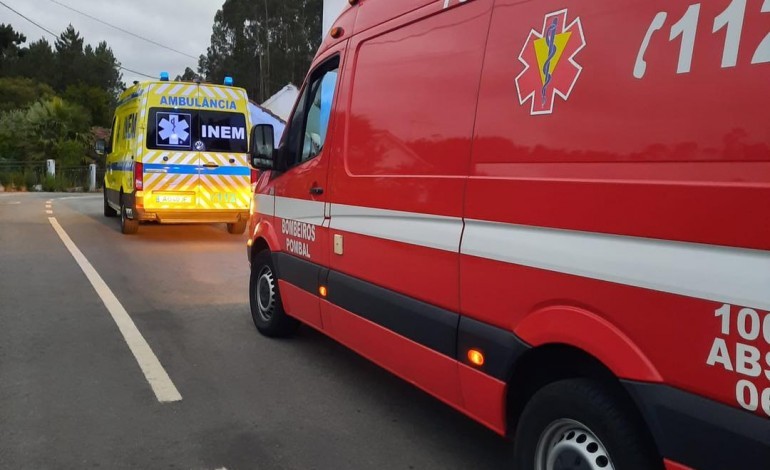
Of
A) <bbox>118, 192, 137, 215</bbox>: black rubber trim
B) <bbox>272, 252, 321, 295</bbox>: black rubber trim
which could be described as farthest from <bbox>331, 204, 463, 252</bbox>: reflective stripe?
<bbox>118, 192, 137, 215</bbox>: black rubber trim

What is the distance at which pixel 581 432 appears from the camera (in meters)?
2.41

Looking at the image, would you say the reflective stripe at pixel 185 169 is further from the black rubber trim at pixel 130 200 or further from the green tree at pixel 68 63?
the green tree at pixel 68 63

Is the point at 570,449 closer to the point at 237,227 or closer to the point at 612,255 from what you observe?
the point at 612,255

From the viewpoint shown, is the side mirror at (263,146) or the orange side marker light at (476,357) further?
the side mirror at (263,146)

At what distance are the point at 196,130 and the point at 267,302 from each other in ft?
21.9

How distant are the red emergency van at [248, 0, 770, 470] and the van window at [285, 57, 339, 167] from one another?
1.45 feet

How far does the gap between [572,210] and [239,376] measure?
295cm

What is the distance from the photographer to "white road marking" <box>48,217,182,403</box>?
4246 millimetres

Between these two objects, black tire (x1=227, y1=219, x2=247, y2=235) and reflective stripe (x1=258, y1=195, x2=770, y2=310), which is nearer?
reflective stripe (x1=258, y1=195, x2=770, y2=310)

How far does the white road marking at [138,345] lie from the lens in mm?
4246

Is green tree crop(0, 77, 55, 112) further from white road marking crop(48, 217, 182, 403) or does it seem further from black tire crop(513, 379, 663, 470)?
black tire crop(513, 379, 663, 470)

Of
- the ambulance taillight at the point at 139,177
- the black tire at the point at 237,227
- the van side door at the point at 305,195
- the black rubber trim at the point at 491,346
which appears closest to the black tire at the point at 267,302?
the van side door at the point at 305,195

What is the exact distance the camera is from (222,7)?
73188mm

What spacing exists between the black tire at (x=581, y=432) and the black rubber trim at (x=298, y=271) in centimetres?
213
